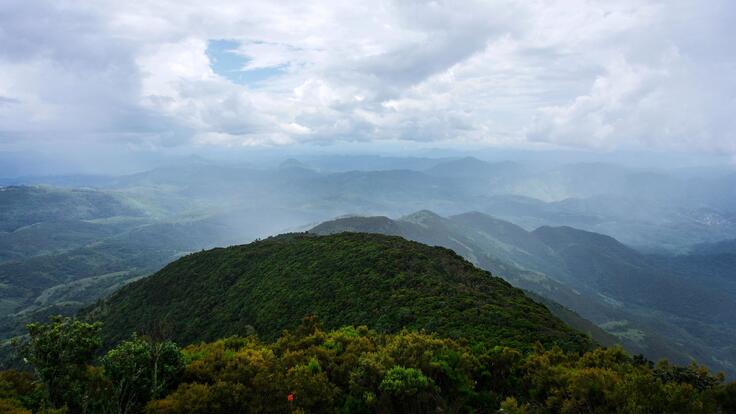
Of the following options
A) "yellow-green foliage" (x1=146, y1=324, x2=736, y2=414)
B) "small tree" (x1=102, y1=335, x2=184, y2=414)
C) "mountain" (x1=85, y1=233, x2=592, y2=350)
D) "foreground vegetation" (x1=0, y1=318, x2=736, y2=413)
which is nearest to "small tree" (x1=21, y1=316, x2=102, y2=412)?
"foreground vegetation" (x1=0, y1=318, x2=736, y2=413)

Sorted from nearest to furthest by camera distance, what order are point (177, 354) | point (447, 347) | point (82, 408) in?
point (82, 408)
point (177, 354)
point (447, 347)

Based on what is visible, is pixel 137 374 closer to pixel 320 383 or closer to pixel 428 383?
pixel 320 383

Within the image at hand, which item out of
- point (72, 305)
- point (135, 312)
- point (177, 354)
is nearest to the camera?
point (177, 354)

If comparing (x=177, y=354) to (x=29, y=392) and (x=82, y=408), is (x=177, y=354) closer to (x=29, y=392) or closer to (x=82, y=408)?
(x=82, y=408)

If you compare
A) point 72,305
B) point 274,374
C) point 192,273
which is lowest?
point 72,305

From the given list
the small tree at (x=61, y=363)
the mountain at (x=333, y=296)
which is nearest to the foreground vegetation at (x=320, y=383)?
the small tree at (x=61, y=363)

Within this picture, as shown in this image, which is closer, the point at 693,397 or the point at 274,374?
the point at 693,397

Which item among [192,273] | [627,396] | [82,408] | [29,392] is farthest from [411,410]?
[192,273]
